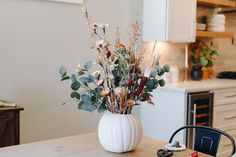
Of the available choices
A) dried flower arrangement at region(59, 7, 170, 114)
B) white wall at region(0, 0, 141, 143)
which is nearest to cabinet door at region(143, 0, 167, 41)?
white wall at region(0, 0, 141, 143)

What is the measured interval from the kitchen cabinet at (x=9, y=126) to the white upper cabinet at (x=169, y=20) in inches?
72.7

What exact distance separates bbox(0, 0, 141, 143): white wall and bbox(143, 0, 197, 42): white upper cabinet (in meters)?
0.53

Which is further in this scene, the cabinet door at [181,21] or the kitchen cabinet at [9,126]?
the cabinet door at [181,21]

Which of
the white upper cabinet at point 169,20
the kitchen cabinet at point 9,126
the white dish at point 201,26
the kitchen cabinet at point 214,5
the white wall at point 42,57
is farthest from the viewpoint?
the white dish at point 201,26

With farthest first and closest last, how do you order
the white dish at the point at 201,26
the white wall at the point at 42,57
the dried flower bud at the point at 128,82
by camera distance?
the white dish at the point at 201,26 → the white wall at the point at 42,57 → the dried flower bud at the point at 128,82

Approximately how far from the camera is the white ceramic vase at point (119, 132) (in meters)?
1.62

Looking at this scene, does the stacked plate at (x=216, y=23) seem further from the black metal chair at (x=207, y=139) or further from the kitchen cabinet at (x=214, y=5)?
the black metal chair at (x=207, y=139)

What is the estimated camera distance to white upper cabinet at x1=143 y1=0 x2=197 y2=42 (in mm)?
3504

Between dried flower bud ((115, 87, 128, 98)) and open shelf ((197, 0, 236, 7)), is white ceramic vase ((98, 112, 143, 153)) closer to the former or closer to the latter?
dried flower bud ((115, 87, 128, 98))

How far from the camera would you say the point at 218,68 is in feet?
15.4

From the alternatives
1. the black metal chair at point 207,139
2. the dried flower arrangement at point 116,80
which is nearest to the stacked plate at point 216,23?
the black metal chair at point 207,139

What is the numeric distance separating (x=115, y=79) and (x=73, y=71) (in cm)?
167

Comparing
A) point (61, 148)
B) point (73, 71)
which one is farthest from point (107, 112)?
point (73, 71)

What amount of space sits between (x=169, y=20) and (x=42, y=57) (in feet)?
4.56
